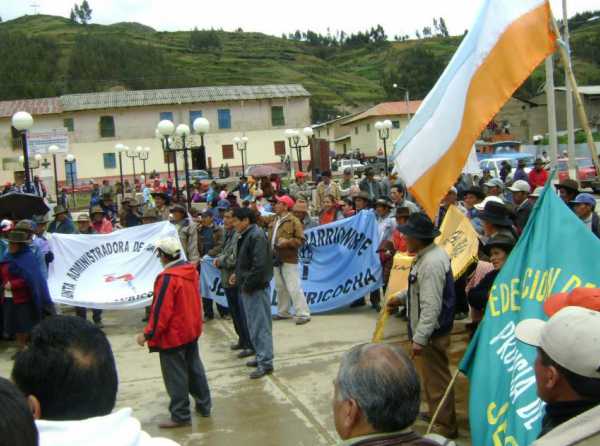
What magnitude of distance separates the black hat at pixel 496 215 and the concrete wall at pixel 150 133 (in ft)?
167

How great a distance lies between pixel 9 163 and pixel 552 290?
57076 millimetres

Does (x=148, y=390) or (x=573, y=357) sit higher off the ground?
(x=573, y=357)

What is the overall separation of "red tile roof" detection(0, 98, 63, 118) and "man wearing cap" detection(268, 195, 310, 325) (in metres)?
50.1

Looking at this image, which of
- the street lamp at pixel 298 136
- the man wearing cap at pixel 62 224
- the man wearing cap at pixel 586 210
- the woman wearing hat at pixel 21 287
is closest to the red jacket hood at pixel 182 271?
the woman wearing hat at pixel 21 287

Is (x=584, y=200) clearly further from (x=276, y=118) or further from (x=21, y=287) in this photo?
(x=276, y=118)

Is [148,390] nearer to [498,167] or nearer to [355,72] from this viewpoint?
[498,167]

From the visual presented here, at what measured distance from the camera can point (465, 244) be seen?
642cm

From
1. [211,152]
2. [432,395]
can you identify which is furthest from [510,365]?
[211,152]

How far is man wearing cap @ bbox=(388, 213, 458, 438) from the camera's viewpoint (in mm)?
4820

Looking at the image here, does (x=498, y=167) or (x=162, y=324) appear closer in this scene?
(x=162, y=324)

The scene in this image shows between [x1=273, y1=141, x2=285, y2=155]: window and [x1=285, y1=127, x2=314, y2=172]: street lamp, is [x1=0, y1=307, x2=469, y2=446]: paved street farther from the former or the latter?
[x1=273, y1=141, x2=285, y2=155]: window

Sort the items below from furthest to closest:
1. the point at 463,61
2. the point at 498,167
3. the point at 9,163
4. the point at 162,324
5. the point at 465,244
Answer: the point at 9,163 < the point at 498,167 < the point at 465,244 < the point at 162,324 < the point at 463,61

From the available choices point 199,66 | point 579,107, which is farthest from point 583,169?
point 199,66

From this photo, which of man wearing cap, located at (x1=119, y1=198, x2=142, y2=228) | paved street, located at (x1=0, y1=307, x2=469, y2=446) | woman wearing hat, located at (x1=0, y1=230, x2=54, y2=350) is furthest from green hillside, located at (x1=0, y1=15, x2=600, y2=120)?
woman wearing hat, located at (x1=0, y1=230, x2=54, y2=350)
